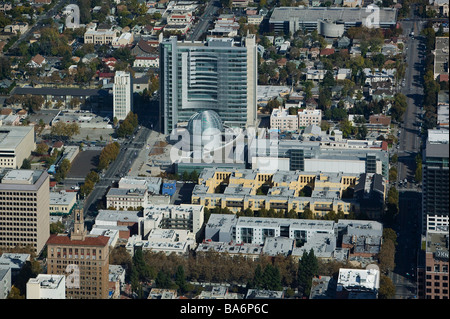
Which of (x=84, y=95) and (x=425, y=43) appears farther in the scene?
(x=425, y=43)

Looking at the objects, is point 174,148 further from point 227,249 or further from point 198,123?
point 227,249

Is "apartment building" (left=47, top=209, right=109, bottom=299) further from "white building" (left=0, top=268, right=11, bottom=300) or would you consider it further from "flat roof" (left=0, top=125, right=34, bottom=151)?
"flat roof" (left=0, top=125, right=34, bottom=151)

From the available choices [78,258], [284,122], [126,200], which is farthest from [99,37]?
[78,258]

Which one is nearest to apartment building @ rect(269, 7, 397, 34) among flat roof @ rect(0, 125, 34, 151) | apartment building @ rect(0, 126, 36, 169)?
apartment building @ rect(0, 126, 36, 169)

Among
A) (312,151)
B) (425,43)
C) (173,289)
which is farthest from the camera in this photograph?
(425,43)

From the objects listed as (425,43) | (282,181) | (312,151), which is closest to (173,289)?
(282,181)

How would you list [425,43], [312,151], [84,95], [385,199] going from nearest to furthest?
[385,199] < [312,151] < [84,95] < [425,43]
